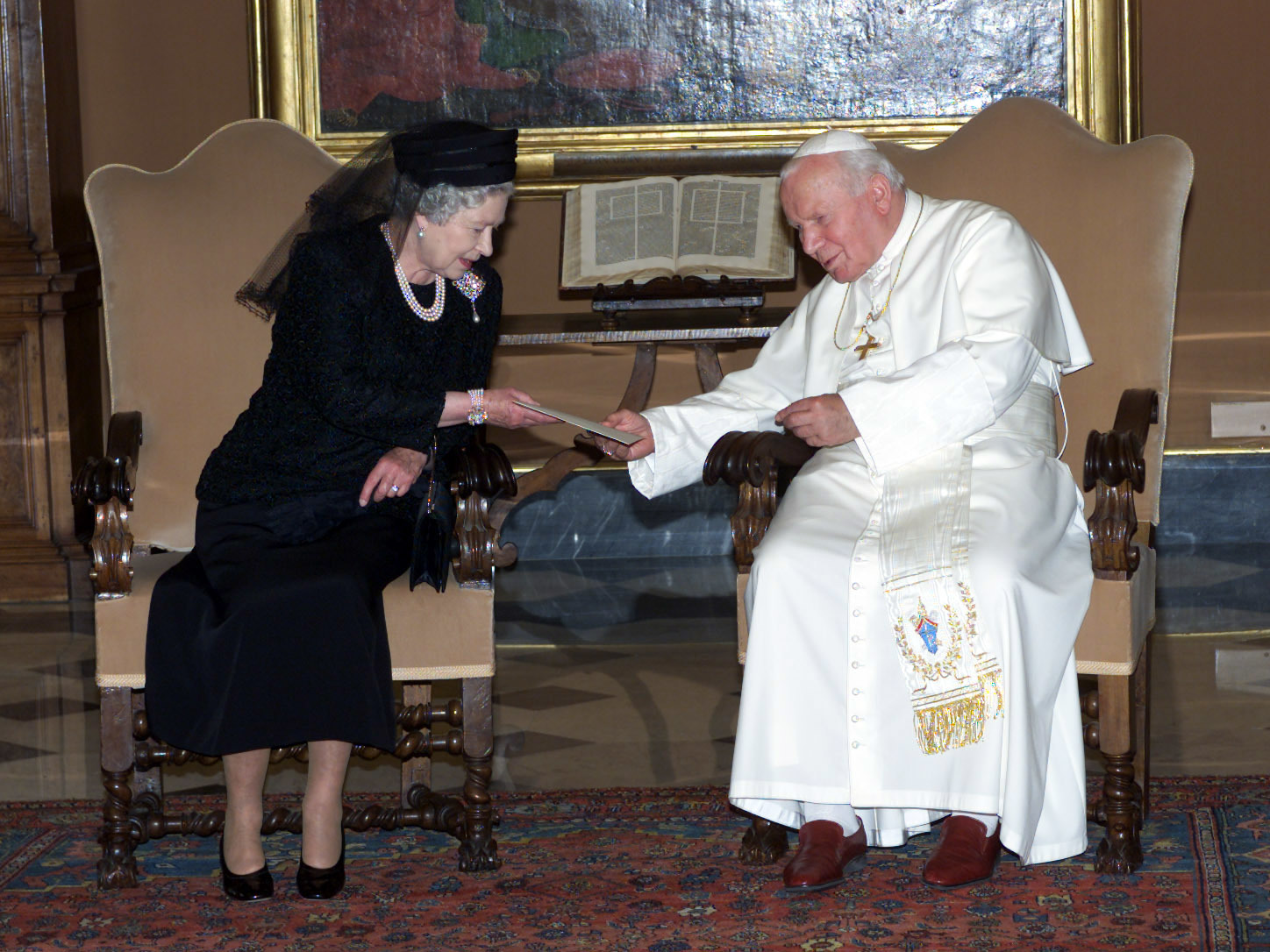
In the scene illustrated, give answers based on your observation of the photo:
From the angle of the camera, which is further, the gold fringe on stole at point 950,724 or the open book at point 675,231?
the open book at point 675,231

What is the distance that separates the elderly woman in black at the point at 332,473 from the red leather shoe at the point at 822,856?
0.82 meters

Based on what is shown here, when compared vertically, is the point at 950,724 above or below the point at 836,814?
above

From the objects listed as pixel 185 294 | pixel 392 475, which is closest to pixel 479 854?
pixel 392 475

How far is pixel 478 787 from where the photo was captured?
343 centimetres

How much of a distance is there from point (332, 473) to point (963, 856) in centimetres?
150

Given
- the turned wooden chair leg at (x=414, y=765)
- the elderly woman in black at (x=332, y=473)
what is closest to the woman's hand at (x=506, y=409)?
the elderly woman in black at (x=332, y=473)

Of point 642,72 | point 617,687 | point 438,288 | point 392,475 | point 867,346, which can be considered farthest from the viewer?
point 642,72

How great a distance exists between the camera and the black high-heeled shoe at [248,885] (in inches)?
128

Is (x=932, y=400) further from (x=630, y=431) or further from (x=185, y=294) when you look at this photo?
(x=185, y=294)

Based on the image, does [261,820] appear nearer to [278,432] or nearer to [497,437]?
[278,432]

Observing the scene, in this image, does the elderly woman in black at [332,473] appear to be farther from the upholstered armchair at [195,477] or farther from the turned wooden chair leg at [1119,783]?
the turned wooden chair leg at [1119,783]

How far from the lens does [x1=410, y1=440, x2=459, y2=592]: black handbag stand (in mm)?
3359

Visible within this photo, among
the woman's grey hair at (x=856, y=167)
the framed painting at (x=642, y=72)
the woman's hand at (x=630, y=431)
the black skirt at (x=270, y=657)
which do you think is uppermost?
the framed painting at (x=642, y=72)

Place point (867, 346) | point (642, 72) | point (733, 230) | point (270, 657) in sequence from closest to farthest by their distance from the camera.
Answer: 1. point (270, 657)
2. point (867, 346)
3. point (733, 230)
4. point (642, 72)
